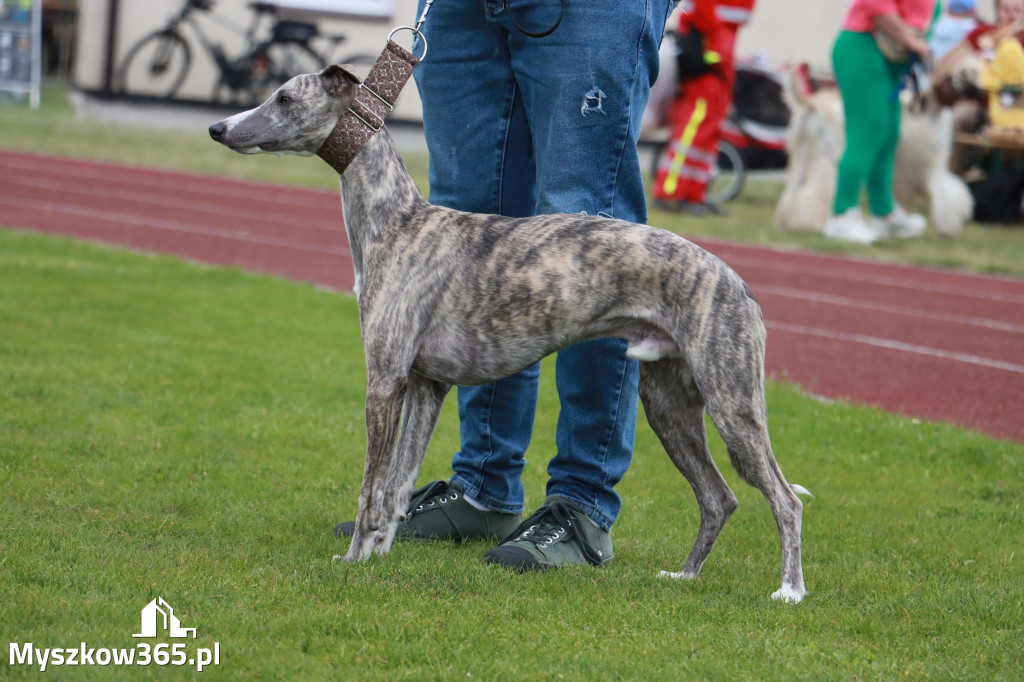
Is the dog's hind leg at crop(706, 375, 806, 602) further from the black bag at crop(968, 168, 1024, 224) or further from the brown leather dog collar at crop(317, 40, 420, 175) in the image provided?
the black bag at crop(968, 168, 1024, 224)

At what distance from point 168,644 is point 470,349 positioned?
1.16m

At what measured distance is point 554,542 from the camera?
146 inches

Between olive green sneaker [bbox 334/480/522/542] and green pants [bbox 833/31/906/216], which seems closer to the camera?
olive green sneaker [bbox 334/480/522/542]

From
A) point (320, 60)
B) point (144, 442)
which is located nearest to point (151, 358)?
point (144, 442)

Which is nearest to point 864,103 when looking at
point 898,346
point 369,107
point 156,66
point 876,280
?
point 876,280

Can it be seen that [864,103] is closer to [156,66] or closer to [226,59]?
[226,59]

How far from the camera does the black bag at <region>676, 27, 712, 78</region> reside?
1409cm

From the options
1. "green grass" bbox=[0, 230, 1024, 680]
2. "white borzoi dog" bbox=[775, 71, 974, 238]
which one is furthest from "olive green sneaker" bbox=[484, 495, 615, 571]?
"white borzoi dog" bbox=[775, 71, 974, 238]

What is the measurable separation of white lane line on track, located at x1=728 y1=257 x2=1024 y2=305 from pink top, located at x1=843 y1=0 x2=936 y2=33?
94.4 inches

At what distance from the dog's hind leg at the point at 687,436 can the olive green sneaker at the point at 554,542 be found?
260 millimetres

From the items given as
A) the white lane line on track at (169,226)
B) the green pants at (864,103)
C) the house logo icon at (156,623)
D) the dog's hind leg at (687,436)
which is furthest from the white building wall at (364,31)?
the house logo icon at (156,623)

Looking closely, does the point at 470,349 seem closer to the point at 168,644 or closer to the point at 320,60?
the point at 168,644

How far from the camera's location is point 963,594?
3.54 metres

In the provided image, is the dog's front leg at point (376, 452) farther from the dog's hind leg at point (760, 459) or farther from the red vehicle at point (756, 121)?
the red vehicle at point (756, 121)
